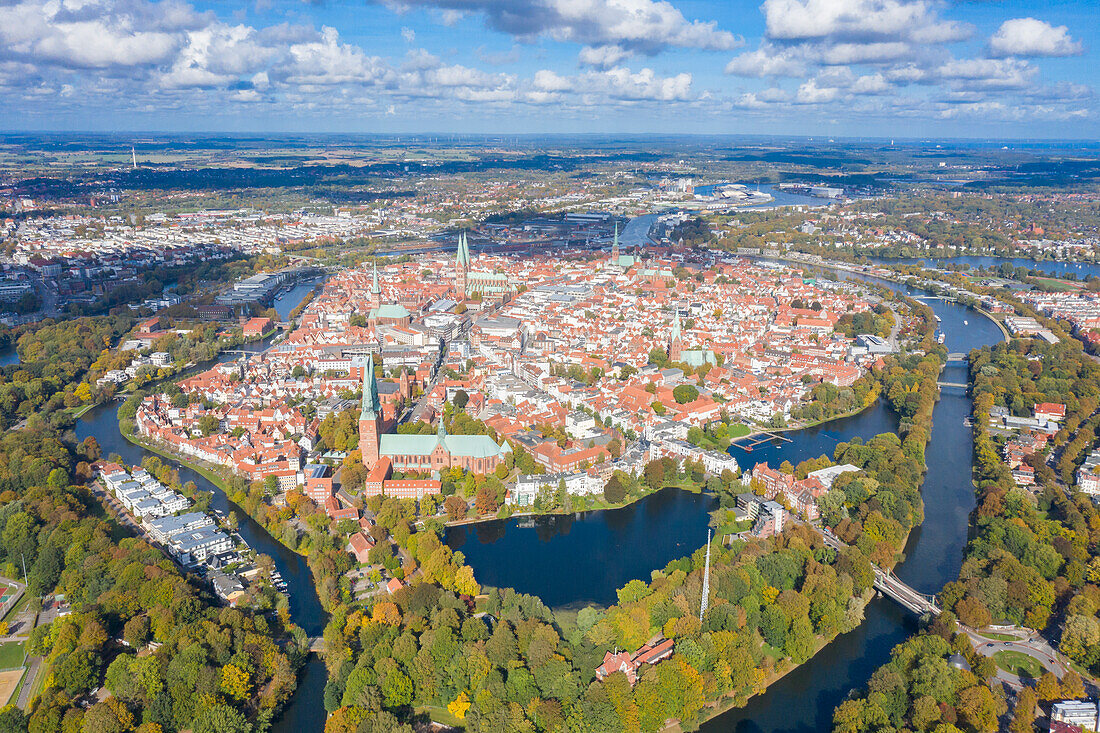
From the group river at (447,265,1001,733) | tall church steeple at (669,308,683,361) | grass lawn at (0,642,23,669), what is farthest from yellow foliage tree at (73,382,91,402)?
tall church steeple at (669,308,683,361)

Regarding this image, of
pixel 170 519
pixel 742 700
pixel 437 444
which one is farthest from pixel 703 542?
pixel 170 519

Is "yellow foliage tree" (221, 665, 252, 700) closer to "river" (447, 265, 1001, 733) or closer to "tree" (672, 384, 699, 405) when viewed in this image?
"river" (447, 265, 1001, 733)

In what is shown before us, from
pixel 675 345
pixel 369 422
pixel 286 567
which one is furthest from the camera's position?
pixel 675 345

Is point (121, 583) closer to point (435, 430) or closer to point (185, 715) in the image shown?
point (185, 715)

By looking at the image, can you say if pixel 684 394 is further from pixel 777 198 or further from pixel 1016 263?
pixel 777 198

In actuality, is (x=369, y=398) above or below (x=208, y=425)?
above

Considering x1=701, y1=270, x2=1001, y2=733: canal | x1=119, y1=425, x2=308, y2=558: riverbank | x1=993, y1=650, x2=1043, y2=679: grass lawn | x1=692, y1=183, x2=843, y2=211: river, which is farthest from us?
x1=692, y1=183, x2=843, y2=211: river

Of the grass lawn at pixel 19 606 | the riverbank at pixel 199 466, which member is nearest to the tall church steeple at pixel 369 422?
the riverbank at pixel 199 466
